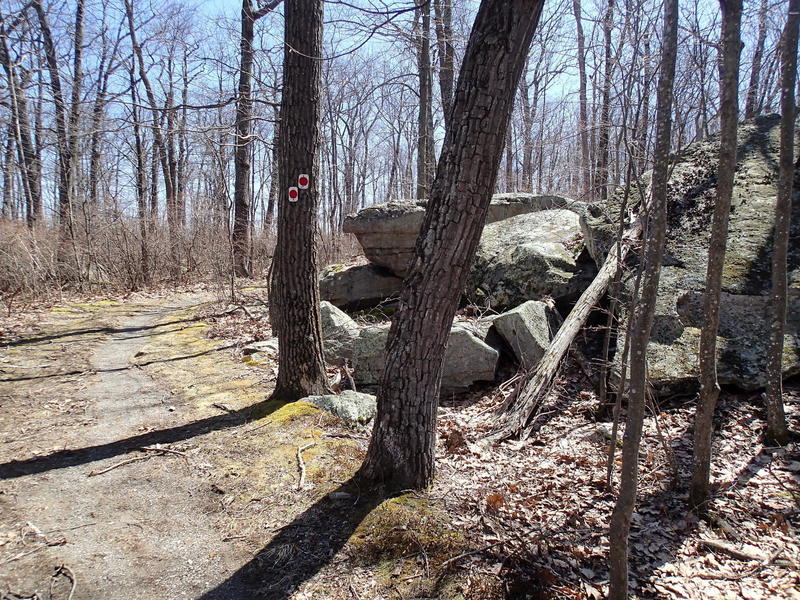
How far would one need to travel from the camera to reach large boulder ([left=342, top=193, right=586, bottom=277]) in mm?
9359

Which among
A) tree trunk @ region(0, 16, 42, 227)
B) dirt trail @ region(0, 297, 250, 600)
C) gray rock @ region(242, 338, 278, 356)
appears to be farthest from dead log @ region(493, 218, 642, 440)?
tree trunk @ region(0, 16, 42, 227)

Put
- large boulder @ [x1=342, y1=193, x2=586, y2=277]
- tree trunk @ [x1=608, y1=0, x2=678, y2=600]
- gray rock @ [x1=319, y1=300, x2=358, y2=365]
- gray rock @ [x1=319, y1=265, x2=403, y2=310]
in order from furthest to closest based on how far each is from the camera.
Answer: gray rock @ [x1=319, y1=265, x2=403, y2=310]
large boulder @ [x1=342, y1=193, x2=586, y2=277]
gray rock @ [x1=319, y1=300, x2=358, y2=365]
tree trunk @ [x1=608, y1=0, x2=678, y2=600]

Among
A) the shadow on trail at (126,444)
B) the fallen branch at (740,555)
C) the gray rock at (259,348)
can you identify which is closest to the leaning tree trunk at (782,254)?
the fallen branch at (740,555)

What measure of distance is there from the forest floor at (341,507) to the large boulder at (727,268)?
1.24 ft

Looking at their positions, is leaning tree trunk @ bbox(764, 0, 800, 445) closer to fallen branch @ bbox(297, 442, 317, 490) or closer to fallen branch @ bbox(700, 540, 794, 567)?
fallen branch @ bbox(700, 540, 794, 567)

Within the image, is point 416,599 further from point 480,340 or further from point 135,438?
point 480,340

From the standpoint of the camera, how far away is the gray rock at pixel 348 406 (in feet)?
15.1

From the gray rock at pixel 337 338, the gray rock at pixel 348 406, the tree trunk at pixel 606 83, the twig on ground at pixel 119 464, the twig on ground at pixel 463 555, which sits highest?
the tree trunk at pixel 606 83

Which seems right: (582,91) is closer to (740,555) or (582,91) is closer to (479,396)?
(479,396)

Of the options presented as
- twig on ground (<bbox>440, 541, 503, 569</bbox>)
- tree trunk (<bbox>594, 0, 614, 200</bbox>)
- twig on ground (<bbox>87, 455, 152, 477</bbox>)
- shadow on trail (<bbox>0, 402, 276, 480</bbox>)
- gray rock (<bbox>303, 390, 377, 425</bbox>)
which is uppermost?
tree trunk (<bbox>594, 0, 614, 200</bbox>)

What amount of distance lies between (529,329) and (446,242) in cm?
312

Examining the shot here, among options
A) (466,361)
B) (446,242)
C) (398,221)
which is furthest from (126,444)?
(398,221)

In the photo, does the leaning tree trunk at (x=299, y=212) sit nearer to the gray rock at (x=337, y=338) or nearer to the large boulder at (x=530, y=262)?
the gray rock at (x=337, y=338)

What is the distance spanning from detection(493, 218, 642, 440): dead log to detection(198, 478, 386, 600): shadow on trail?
175cm
